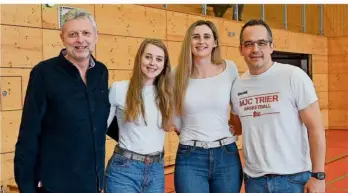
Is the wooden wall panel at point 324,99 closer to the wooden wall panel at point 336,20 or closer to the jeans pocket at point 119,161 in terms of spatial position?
the wooden wall panel at point 336,20

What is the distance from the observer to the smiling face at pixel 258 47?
92.9 inches

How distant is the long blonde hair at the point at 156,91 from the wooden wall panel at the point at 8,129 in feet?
10.3

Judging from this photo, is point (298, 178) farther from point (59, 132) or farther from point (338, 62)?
point (338, 62)

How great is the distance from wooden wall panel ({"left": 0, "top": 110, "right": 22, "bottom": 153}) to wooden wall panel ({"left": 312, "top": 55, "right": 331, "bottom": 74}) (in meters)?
9.30

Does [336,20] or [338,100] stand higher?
[336,20]

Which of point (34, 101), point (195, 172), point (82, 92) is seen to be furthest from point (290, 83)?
point (34, 101)

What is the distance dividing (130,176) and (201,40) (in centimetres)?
93

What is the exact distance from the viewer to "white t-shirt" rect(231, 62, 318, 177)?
228 centimetres

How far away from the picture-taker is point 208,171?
2.54 meters

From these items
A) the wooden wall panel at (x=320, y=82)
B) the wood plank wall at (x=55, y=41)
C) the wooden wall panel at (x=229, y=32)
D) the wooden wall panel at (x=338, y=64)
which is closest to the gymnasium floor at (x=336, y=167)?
the wooden wall panel at (x=320, y=82)

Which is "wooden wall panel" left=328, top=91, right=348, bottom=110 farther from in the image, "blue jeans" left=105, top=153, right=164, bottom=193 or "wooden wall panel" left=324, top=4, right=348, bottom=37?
"blue jeans" left=105, top=153, right=164, bottom=193

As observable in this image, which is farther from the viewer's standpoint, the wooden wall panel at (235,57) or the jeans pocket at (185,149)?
the wooden wall panel at (235,57)

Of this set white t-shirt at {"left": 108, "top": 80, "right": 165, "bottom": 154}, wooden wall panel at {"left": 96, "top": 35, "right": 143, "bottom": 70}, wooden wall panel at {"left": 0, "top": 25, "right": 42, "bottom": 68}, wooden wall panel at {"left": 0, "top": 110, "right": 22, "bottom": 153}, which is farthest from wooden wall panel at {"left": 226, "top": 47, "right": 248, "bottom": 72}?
white t-shirt at {"left": 108, "top": 80, "right": 165, "bottom": 154}

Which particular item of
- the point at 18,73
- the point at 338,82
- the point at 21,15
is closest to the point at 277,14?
the point at 338,82
